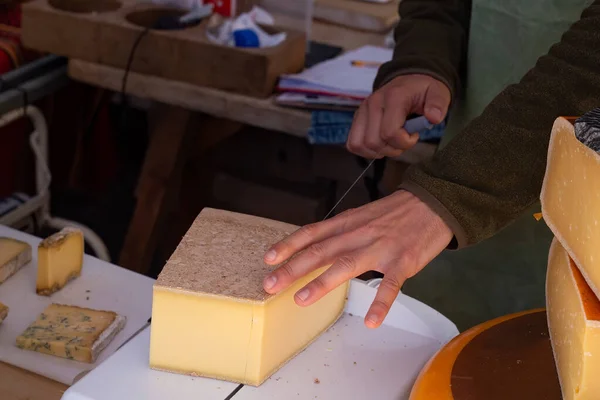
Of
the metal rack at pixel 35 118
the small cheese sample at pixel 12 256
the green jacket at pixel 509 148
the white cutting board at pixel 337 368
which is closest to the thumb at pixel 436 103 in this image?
the green jacket at pixel 509 148

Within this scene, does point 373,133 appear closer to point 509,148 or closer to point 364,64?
point 509,148

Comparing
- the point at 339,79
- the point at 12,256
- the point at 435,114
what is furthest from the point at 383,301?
the point at 339,79

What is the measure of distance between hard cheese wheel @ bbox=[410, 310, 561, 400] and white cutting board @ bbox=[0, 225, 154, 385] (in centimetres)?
46

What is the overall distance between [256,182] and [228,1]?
699 mm

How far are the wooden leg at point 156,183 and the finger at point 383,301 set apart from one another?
4.31 feet

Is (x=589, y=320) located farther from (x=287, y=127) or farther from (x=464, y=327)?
(x=287, y=127)

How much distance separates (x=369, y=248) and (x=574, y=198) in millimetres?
209

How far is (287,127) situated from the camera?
5.89 ft

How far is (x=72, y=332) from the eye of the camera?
1053 millimetres

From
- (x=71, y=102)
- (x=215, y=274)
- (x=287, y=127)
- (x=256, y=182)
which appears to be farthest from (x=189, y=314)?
(x=71, y=102)

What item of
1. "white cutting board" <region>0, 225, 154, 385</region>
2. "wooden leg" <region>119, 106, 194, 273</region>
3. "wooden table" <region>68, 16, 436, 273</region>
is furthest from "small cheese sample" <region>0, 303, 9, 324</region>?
"wooden leg" <region>119, 106, 194, 273</region>

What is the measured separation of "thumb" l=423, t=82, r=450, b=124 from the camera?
118cm

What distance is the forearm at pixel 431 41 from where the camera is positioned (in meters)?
1.31

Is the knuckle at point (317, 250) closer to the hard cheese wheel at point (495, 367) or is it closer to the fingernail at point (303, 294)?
the fingernail at point (303, 294)
